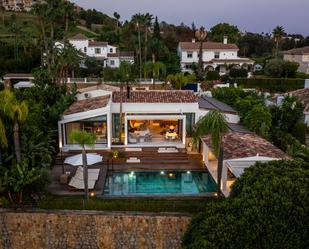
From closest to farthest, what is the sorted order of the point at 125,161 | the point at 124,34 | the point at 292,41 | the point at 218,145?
1. the point at 218,145
2. the point at 125,161
3. the point at 124,34
4. the point at 292,41

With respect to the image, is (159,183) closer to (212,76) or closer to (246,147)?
(246,147)

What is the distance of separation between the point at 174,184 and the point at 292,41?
9226 centimetres

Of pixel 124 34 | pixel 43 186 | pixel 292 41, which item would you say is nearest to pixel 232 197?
pixel 43 186

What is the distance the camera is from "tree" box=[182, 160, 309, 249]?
543 inches

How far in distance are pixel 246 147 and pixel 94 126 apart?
13014mm

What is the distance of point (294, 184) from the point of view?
46.9ft

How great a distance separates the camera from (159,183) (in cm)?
2277

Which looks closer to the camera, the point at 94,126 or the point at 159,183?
the point at 159,183

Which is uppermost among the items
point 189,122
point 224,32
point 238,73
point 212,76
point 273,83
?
point 224,32

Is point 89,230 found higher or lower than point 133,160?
lower

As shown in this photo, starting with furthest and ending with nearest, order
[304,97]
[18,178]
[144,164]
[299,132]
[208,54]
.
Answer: [208,54] → [304,97] → [299,132] → [144,164] → [18,178]

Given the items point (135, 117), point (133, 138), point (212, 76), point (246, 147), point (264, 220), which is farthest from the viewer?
point (212, 76)

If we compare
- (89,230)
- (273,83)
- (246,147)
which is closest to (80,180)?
(89,230)

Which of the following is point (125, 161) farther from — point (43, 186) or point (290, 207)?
point (290, 207)
